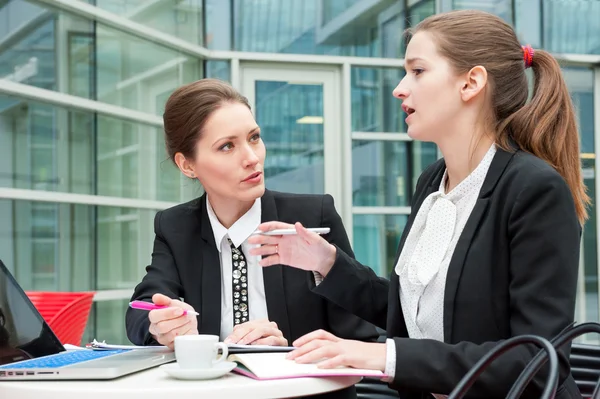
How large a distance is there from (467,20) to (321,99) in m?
3.86

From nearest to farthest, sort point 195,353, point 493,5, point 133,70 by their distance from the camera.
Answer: point 195,353, point 133,70, point 493,5

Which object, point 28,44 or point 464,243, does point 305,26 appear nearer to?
point 28,44

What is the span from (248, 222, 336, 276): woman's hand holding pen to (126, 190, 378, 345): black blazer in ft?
0.28

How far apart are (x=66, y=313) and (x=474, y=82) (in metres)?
1.56

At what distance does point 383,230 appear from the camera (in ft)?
18.0

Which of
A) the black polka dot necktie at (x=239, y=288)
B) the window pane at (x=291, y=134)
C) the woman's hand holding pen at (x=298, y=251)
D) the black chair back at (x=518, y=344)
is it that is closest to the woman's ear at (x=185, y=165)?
the black polka dot necktie at (x=239, y=288)

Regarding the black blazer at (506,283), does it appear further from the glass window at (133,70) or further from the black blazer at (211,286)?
the glass window at (133,70)

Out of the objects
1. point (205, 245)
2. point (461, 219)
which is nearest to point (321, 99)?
point (205, 245)

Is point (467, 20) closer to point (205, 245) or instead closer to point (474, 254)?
point (474, 254)

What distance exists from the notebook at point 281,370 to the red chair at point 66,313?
1.29m

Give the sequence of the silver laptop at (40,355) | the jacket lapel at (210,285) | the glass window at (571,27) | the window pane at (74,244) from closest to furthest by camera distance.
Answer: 1. the silver laptop at (40,355)
2. the jacket lapel at (210,285)
3. the window pane at (74,244)
4. the glass window at (571,27)

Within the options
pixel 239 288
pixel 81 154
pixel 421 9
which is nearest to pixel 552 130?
pixel 239 288

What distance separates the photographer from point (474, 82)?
5.02 ft

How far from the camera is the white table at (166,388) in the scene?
3.42ft
